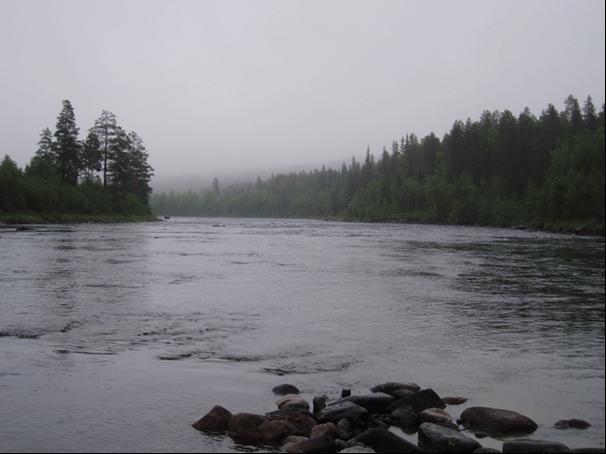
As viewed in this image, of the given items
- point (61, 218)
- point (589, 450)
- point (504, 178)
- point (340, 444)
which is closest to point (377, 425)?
point (340, 444)

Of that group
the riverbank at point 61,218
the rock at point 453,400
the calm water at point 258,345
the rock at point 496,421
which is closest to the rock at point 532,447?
the calm water at point 258,345

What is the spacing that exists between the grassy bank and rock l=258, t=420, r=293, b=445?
6705 centimetres

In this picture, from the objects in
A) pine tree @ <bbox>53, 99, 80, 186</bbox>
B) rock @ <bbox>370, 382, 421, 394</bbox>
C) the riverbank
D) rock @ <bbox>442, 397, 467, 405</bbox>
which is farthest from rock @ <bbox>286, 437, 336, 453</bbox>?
pine tree @ <bbox>53, 99, 80, 186</bbox>

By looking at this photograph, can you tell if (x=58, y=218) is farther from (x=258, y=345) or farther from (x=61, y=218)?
(x=258, y=345)

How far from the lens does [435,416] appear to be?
26.8 feet

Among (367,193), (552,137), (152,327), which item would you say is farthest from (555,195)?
(367,193)

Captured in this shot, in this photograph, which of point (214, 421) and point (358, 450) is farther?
point (214, 421)

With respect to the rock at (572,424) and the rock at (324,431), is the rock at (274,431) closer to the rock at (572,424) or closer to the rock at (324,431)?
the rock at (324,431)

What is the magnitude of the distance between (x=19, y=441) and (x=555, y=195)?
77.1 metres

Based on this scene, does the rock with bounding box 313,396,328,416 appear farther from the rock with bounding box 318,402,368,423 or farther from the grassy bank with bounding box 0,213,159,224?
the grassy bank with bounding box 0,213,159,224

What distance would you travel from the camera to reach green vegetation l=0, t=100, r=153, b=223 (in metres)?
71.0

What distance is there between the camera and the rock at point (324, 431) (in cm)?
747

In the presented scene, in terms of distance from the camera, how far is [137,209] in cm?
10219

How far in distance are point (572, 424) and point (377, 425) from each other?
111 inches
